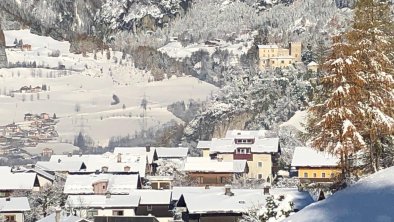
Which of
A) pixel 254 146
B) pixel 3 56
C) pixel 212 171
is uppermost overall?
pixel 3 56

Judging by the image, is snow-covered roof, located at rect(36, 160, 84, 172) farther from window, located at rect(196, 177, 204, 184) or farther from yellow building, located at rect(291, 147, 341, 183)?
yellow building, located at rect(291, 147, 341, 183)

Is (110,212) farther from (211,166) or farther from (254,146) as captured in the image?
(254,146)

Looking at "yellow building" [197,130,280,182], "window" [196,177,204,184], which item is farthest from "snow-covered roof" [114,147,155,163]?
"window" [196,177,204,184]

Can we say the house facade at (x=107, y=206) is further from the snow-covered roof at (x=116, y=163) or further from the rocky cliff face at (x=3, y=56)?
the rocky cliff face at (x=3, y=56)

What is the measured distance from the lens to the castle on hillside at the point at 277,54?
5217 inches

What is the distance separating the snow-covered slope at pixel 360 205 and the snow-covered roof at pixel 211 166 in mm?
45093

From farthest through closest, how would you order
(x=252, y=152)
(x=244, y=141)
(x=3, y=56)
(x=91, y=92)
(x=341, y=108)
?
(x=3, y=56) < (x=91, y=92) < (x=244, y=141) < (x=252, y=152) < (x=341, y=108)

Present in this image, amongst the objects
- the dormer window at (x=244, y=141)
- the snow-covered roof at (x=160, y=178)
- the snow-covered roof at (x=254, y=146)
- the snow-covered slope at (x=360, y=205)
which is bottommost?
the snow-covered roof at (x=160, y=178)

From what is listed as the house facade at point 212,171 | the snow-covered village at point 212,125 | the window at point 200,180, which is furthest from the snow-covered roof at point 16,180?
the window at point 200,180

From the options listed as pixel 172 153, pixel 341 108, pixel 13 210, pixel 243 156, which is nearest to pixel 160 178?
pixel 243 156

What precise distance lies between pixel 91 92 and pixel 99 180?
120793 mm

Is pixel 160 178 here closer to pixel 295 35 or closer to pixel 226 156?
pixel 226 156

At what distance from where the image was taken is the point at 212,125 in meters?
91.3

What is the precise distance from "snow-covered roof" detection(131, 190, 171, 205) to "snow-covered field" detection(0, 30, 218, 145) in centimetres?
8155
